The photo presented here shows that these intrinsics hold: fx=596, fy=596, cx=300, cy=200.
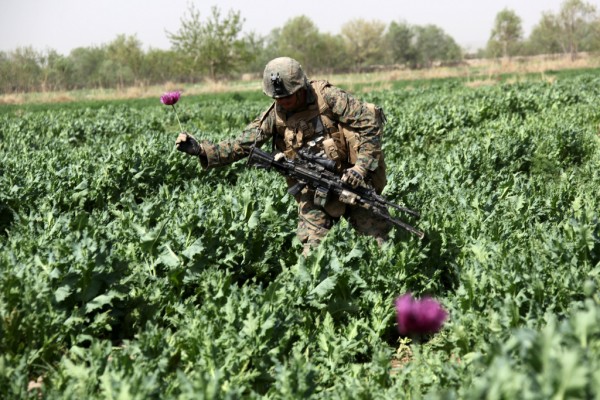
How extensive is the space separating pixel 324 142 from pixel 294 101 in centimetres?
42

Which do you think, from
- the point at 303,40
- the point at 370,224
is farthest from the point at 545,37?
the point at 370,224

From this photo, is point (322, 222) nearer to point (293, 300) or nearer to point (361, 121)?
point (361, 121)

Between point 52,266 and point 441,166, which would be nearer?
point 52,266

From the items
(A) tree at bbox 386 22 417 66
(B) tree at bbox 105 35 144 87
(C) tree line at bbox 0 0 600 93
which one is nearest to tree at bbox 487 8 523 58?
(C) tree line at bbox 0 0 600 93

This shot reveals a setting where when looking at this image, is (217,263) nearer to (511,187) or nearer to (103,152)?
(511,187)

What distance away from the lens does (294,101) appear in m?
4.86

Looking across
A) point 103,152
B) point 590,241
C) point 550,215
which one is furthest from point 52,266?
point 103,152

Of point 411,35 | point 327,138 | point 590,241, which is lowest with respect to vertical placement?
point 590,241

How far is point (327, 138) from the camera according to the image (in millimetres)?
5000

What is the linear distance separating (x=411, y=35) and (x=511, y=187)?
8896 centimetres

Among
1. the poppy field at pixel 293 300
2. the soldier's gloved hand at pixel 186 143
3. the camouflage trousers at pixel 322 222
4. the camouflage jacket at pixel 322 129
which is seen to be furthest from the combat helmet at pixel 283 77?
the poppy field at pixel 293 300

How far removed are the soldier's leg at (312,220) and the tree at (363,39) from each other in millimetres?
86094

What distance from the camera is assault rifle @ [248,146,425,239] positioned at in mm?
4824

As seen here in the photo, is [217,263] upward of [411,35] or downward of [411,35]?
downward
